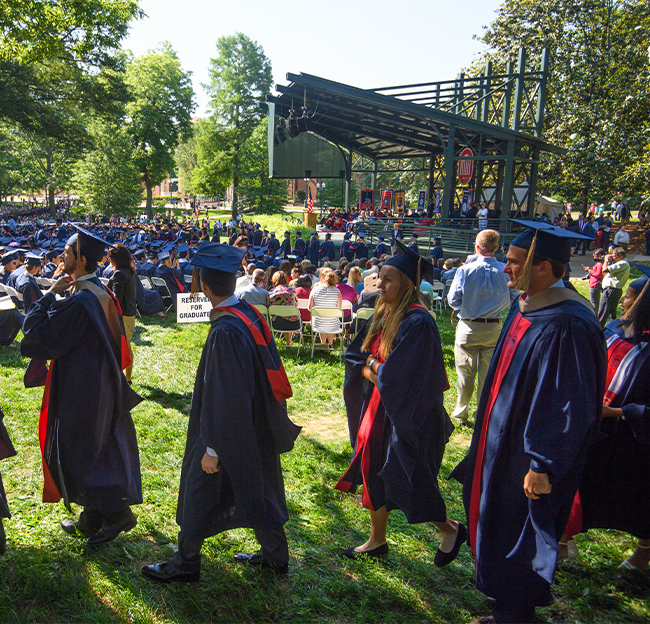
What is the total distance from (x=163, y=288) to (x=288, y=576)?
860cm

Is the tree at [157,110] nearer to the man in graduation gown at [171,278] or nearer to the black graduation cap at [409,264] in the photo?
the man in graduation gown at [171,278]

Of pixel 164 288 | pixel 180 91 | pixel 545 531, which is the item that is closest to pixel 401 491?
pixel 545 531

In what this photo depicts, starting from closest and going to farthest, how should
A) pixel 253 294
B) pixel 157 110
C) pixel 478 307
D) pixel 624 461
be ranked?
pixel 624 461
pixel 478 307
pixel 253 294
pixel 157 110

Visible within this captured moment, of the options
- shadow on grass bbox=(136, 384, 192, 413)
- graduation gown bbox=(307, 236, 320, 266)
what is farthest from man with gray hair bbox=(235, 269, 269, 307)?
graduation gown bbox=(307, 236, 320, 266)

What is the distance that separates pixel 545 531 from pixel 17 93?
22914mm

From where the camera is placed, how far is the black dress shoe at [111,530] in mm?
3025

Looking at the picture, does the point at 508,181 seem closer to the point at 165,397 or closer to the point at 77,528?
the point at 165,397

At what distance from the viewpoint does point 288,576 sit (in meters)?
2.81

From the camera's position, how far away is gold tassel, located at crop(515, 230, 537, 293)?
237cm

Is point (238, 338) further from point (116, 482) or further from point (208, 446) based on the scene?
point (116, 482)

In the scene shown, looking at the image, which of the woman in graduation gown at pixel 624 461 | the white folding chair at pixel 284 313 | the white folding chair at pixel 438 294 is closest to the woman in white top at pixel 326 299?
the white folding chair at pixel 284 313

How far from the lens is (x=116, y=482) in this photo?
2971 millimetres

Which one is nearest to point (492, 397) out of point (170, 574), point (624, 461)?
point (624, 461)

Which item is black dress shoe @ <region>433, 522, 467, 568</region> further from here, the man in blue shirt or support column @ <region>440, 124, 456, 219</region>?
support column @ <region>440, 124, 456, 219</region>
